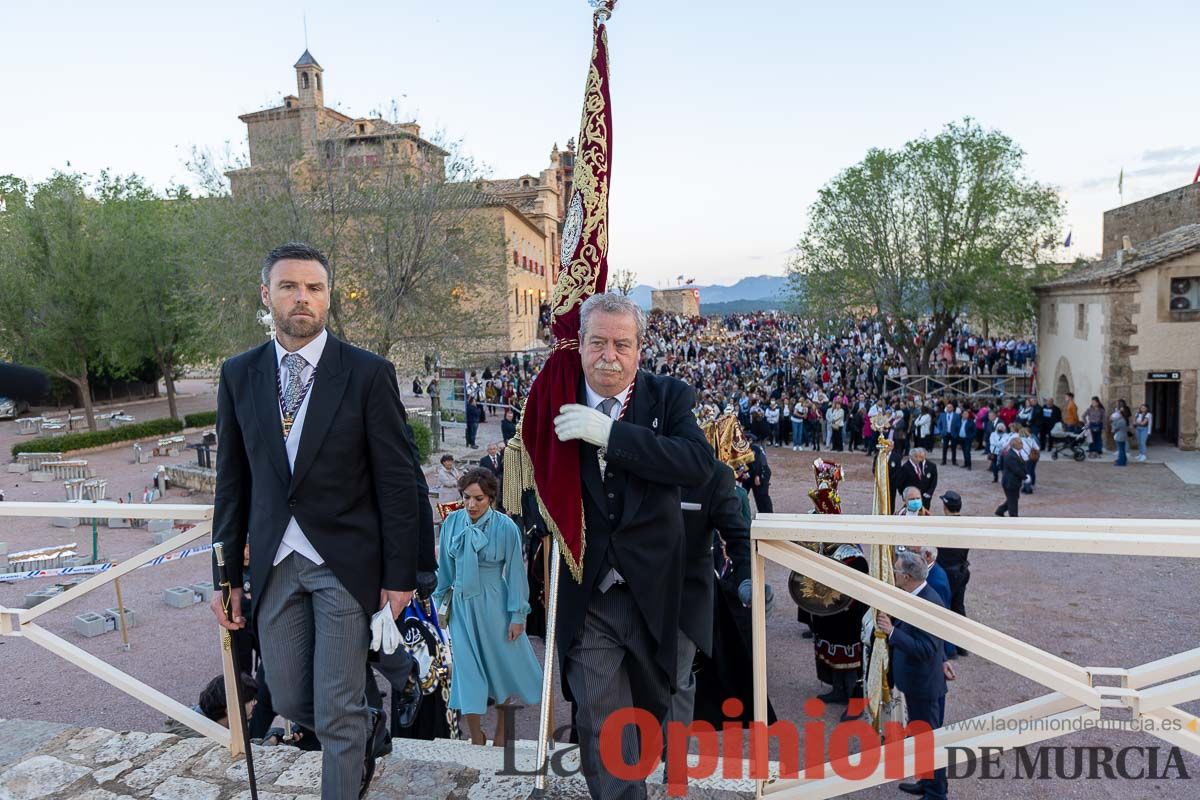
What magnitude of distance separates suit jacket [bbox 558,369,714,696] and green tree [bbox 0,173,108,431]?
2604 cm

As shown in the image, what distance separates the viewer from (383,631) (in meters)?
2.62

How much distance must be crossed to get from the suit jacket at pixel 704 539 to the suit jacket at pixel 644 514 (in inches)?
5.8

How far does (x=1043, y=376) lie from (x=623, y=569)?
28594mm

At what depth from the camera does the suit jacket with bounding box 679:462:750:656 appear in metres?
2.75

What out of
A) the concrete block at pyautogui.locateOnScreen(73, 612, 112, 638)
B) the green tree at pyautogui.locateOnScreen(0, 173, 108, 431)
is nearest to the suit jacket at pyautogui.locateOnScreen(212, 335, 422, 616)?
the concrete block at pyautogui.locateOnScreen(73, 612, 112, 638)

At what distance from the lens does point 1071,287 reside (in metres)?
23.9

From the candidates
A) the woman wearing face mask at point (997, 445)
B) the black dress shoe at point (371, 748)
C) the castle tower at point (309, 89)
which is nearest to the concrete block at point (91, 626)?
the black dress shoe at point (371, 748)

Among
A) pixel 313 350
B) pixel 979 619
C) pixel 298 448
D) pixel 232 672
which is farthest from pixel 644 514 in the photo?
pixel 979 619

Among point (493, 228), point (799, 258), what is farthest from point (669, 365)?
point (493, 228)

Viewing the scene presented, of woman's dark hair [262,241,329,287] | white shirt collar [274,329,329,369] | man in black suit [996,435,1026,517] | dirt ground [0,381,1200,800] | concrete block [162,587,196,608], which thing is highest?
woman's dark hair [262,241,329,287]

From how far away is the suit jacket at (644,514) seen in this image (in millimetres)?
2395

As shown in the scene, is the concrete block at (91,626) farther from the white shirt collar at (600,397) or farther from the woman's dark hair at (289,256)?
the white shirt collar at (600,397)

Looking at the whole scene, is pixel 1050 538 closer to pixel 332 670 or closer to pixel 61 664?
pixel 332 670

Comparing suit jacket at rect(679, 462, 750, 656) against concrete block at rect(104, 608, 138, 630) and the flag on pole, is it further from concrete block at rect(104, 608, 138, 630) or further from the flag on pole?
concrete block at rect(104, 608, 138, 630)
